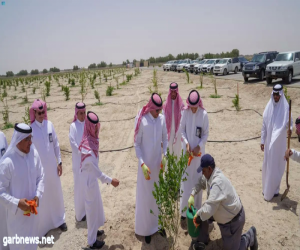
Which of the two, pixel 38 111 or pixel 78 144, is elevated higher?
pixel 38 111

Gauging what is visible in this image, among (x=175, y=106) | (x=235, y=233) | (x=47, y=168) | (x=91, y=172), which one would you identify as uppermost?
(x=175, y=106)

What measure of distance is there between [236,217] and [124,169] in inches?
127

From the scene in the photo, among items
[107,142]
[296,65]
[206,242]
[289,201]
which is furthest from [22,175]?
[296,65]

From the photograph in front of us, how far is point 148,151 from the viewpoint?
3.11 meters

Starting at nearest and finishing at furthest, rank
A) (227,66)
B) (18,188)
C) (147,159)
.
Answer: (18,188), (147,159), (227,66)

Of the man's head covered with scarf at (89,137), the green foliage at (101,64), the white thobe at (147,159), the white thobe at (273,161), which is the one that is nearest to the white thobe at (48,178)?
the man's head covered with scarf at (89,137)

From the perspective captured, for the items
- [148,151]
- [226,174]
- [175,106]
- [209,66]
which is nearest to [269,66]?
[209,66]

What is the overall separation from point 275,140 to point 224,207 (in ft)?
5.76

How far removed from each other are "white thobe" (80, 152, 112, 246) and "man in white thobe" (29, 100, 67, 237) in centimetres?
74

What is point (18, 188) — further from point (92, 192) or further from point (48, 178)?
point (48, 178)

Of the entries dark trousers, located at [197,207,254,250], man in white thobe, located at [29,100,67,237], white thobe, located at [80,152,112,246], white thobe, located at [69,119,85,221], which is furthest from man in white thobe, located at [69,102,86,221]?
dark trousers, located at [197,207,254,250]

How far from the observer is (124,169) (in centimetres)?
550

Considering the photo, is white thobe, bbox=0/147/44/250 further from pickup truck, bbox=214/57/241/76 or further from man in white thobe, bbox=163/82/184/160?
pickup truck, bbox=214/57/241/76

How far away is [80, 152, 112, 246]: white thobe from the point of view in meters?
2.81
